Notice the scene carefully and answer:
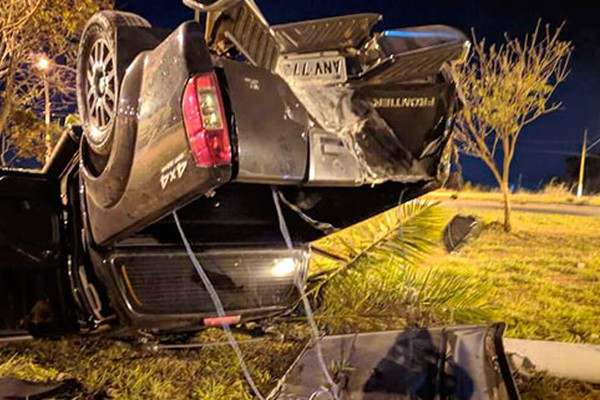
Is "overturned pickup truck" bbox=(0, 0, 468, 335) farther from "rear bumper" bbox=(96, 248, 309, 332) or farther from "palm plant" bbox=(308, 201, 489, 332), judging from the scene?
"palm plant" bbox=(308, 201, 489, 332)

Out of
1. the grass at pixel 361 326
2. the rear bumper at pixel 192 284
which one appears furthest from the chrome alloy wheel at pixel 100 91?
the grass at pixel 361 326

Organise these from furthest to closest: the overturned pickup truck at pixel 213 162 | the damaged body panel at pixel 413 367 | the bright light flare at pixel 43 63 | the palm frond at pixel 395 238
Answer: the bright light flare at pixel 43 63 < the palm frond at pixel 395 238 < the damaged body panel at pixel 413 367 < the overturned pickup truck at pixel 213 162

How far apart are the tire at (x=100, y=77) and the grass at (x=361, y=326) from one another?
5.41ft

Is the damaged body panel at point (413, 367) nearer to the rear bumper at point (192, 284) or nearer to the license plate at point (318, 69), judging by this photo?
the rear bumper at point (192, 284)

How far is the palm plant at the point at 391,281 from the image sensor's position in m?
4.44

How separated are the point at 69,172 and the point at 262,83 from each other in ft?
5.63

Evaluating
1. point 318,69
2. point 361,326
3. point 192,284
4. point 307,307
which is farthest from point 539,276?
point 318,69

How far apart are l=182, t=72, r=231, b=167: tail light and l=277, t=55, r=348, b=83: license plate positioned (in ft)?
2.25

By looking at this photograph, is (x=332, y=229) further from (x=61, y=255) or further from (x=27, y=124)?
(x=27, y=124)

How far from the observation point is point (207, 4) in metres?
2.27

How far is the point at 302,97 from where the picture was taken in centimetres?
263

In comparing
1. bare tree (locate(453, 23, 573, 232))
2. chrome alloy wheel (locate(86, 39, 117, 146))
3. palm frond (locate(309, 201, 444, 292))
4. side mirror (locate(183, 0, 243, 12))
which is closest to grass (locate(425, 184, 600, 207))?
bare tree (locate(453, 23, 573, 232))

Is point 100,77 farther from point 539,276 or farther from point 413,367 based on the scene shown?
point 539,276

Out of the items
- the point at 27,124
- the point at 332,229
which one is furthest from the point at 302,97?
the point at 27,124
